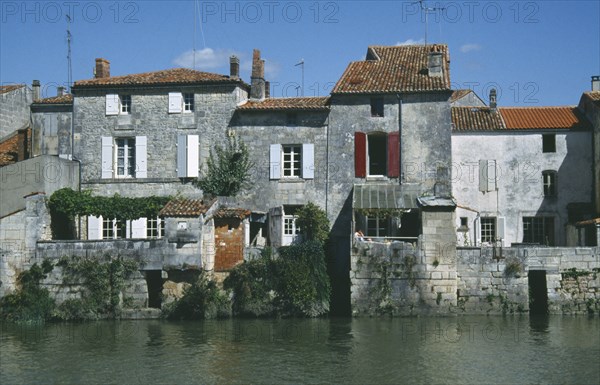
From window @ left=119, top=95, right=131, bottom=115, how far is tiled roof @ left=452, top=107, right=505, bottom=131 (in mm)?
13643

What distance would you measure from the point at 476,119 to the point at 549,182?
4118 millimetres

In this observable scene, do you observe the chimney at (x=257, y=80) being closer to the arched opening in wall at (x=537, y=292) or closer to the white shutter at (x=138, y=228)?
the white shutter at (x=138, y=228)

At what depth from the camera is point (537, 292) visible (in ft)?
94.7

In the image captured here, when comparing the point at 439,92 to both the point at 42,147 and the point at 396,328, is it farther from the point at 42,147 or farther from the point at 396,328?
the point at 42,147

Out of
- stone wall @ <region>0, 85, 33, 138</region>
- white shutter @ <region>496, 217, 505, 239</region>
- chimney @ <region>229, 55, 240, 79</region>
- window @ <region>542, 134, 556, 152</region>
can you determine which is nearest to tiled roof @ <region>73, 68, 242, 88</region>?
Answer: chimney @ <region>229, 55, 240, 79</region>

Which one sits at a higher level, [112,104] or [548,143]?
[112,104]

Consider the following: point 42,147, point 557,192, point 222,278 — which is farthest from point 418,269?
point 42,147

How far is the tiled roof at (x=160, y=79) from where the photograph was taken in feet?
104

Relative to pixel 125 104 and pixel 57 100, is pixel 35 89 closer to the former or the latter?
pixel 57 100

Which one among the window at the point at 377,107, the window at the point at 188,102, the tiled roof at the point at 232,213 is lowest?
the tiled roof at the point at 232,213

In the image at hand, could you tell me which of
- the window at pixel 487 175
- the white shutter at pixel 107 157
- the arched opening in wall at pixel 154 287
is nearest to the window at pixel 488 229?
the window at pixel 487 175

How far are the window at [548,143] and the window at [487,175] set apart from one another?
224 cm

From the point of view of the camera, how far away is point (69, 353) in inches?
889

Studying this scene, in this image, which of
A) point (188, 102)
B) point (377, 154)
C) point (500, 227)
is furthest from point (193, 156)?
point (500, 227)
